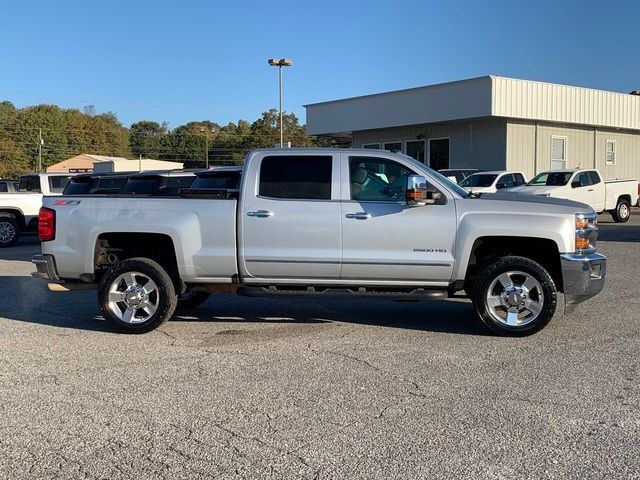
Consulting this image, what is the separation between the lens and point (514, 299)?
6.82 metres

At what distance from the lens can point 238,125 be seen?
100 meters

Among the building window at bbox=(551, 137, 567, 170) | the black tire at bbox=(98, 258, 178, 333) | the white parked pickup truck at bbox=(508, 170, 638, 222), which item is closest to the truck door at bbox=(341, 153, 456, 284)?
the black tire at bbox=(98, 258, 178, 333)

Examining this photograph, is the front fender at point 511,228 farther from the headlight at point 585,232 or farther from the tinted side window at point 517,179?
the tinted side window at point 517,179

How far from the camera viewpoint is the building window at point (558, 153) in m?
29.2

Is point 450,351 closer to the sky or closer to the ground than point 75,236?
→ closer to the ground

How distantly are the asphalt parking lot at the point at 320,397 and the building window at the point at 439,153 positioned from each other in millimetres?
21765

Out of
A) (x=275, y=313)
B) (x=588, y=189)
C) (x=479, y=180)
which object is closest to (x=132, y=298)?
(x=275, y=313)

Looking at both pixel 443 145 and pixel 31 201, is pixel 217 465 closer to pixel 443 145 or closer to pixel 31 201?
pixel 31 201

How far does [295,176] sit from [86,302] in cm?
407

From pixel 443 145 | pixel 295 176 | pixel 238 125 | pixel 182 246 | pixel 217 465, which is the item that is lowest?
pixel 217 465

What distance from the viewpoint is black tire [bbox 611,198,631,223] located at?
22953 mm

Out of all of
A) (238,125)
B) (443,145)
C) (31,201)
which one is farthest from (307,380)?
(238,125)

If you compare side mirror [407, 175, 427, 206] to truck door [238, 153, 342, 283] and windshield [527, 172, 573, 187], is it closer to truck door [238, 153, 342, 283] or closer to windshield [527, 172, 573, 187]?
truck door [238, 153, 342, 283]

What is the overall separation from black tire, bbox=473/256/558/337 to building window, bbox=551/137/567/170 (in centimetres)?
2416
